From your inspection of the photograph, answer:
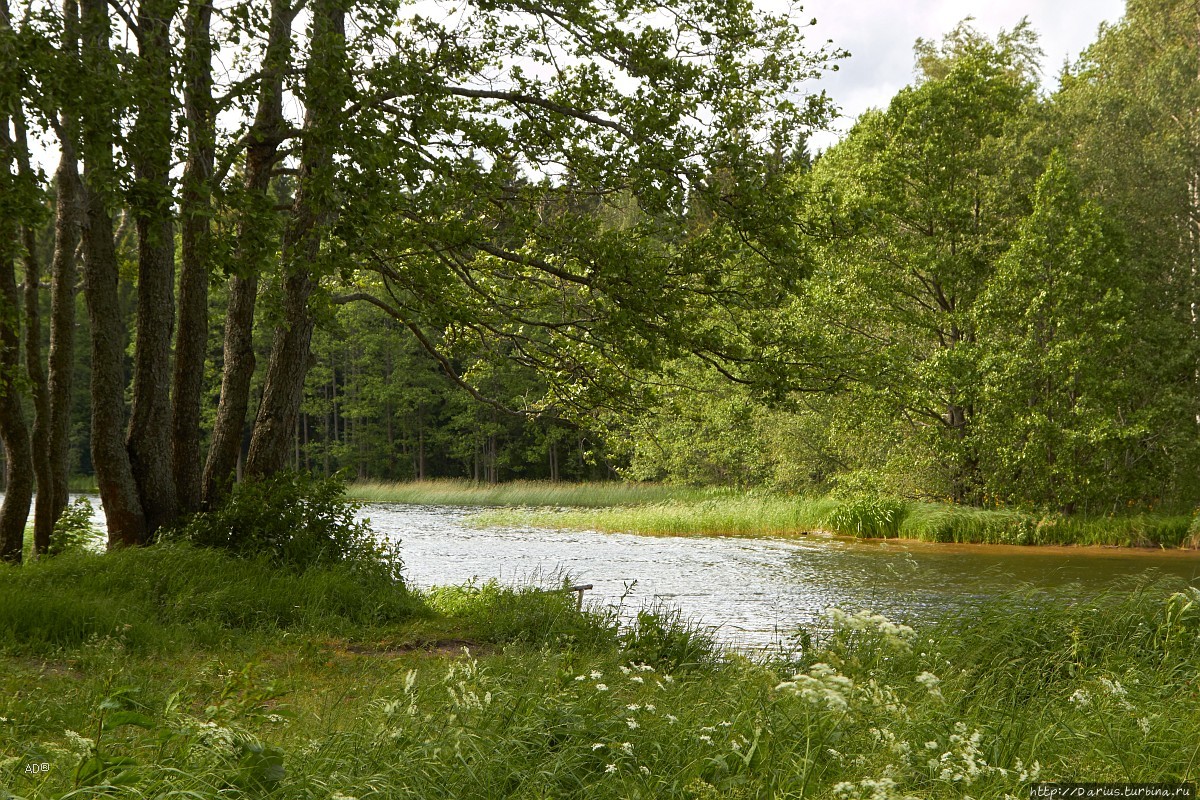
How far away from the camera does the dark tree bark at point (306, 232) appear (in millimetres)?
7060

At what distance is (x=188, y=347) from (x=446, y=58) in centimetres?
388

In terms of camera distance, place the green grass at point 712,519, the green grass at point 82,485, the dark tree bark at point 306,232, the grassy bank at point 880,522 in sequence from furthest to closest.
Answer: the green grass at point 82,485 → the green grass at point 712,519 → the grassy bank at point 880,522 → the dark tree bark at point 306,232

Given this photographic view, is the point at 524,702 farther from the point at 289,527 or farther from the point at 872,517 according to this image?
the point at 872,517

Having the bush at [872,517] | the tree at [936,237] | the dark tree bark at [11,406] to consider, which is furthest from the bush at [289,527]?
the bush at [872,517]

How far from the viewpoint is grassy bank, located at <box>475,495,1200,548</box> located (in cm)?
1966

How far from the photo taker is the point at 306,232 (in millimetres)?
8586

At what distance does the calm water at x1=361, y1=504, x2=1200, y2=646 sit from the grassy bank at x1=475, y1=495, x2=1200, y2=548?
0.78 metres

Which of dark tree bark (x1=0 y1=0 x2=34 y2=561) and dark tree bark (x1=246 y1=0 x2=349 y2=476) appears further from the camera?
dark tree bark (x1=0 y1=0 x2=34 y2=561)

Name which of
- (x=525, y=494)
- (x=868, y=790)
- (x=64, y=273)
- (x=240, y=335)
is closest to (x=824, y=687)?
(x=868, y=790)

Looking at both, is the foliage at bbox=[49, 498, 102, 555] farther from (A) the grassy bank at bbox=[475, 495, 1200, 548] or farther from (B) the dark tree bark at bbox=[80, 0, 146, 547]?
(A) the grassy bank at bbox=[475, 495, 1200, 548]

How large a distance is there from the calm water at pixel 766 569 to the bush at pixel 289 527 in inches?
34.5

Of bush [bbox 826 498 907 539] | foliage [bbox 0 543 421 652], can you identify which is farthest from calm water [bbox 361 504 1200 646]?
foliage [bbox 0 543 421 652]

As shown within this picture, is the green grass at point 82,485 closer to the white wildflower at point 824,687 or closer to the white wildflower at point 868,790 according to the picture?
the white wildflower at point 824,687

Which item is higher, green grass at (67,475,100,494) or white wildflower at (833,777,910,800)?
white wildflower at (833,777,910,800)
